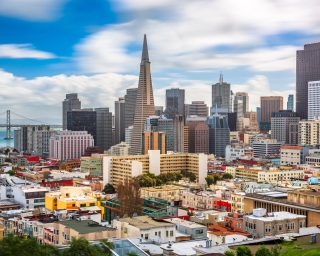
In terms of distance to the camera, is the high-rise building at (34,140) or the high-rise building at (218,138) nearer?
the high-rise building at (218,138)

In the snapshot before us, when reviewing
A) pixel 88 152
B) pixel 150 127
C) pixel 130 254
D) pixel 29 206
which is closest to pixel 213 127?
pixel 150 127

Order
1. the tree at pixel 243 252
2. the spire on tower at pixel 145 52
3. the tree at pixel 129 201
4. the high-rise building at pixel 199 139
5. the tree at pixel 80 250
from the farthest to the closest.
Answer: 1. the spire on tower at pixel 145 52
2. the high-rise building at pixel 199 139
3. the tree at pixel 129 201
4. the tree at pixel 243 252
5. the tree at pixel 80 250

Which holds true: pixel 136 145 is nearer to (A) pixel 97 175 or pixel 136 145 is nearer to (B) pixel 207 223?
(A) pixel 97 175

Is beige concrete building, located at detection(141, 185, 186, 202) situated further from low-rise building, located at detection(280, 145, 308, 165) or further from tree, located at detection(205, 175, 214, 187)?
low-rise building, located at detection(280, 145, 308, 165)

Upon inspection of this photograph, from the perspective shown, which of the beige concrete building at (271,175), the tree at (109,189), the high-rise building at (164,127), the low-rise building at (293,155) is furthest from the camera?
the high-rise building at (164,127)

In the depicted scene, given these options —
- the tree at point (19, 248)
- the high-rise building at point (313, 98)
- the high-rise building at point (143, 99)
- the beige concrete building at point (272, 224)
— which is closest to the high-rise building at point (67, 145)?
the high-rise building at point (143, 99)

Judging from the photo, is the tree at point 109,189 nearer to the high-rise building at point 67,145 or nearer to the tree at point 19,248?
the tree at point 19,248
